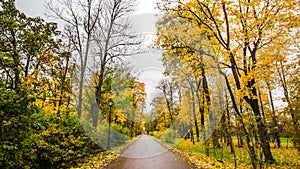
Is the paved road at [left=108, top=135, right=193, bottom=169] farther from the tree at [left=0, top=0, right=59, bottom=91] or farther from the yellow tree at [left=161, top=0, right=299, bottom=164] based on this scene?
the tree at [left=0, top=0, right=59, bottom=91]

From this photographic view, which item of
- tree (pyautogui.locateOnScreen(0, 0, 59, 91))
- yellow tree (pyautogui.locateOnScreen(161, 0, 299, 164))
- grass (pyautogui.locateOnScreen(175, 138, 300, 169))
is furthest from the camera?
tree (pyautogui.locateOnScreen(0, 0, 59, 91))

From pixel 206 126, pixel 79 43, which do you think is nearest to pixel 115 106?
pixel 79 43

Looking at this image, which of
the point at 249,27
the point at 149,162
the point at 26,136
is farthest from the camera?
the point at 149,162

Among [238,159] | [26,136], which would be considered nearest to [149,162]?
[238,159]

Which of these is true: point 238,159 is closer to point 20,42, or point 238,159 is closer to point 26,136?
point 26,136

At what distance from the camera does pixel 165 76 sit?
1498 cm

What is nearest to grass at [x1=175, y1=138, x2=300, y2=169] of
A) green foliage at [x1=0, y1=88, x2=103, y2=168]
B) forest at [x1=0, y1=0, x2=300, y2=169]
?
forest at [x1=0, y1=0, x2=300, y2=169]

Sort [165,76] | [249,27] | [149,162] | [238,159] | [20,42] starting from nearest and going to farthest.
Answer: [249,27]
[149,162]
[238,159]
[20,42]
[165,76]

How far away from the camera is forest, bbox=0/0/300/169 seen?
254 inches

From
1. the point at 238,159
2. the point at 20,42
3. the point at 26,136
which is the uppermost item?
the point at 20,42

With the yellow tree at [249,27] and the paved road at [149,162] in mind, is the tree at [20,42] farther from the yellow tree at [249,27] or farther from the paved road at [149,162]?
the yellow tree at [249,27]

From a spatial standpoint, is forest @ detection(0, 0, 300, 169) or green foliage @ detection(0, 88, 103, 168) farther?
forest @ detection(0, 0, 300, 169)

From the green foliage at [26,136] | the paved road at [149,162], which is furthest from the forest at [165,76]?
the paved road at [149,162]

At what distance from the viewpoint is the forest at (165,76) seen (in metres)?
6.46
